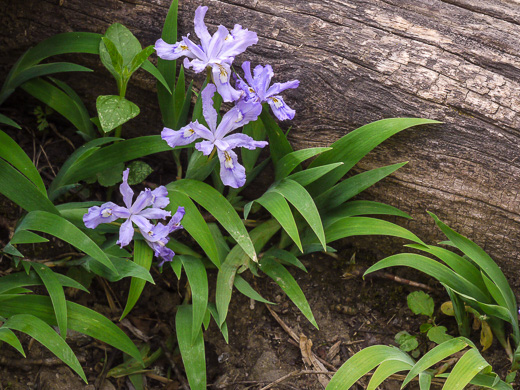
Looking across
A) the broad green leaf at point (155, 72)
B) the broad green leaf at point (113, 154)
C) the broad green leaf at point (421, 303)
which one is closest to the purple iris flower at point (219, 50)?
the broad green leaf at point (155, 72)

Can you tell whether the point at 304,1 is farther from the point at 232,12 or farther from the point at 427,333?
the point at 427,333

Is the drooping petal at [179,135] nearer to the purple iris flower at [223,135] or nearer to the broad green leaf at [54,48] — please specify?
the purple iris flower at [223,135]

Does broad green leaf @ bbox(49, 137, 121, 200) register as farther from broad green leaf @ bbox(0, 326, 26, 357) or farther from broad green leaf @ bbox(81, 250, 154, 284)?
broad green leaf @ bbox(0, 326, 26, 357)

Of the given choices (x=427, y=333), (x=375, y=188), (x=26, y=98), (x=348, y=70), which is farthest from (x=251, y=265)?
(x=26, y=98)

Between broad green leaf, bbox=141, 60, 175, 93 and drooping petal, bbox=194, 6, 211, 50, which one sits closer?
drooping petal, bbox=194, 6, 211, 50

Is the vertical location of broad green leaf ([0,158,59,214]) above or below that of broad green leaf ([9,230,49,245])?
above

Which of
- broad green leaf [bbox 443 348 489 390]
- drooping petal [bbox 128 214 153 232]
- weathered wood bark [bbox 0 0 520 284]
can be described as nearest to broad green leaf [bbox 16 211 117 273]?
drooping petal [bbox 128 214 153 232]

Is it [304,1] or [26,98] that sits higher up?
[304,1]
